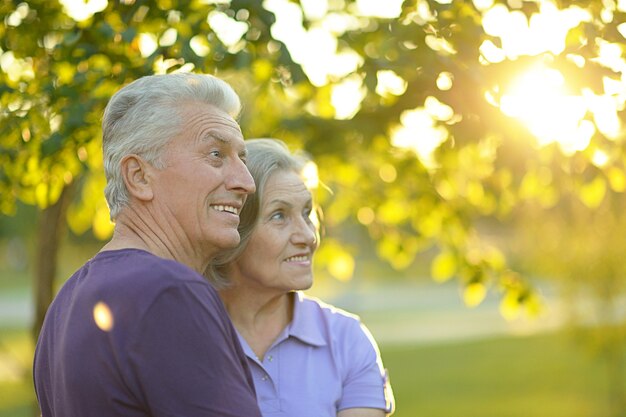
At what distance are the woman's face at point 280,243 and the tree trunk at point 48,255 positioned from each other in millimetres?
2063

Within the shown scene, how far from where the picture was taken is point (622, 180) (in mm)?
4246

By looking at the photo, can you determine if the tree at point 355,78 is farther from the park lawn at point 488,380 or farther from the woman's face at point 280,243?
the park lawn at point 488,380

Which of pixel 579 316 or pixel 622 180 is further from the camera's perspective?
pixel 579 316

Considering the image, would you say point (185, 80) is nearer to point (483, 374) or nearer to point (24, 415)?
point (24, 415)

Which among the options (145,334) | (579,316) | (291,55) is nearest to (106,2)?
(291,55)

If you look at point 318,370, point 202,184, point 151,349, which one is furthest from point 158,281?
point 318,370

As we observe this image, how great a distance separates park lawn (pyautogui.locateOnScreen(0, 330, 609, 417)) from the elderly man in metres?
9.44

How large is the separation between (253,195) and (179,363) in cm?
113

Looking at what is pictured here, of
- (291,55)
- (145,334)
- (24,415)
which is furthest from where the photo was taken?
(24,415)

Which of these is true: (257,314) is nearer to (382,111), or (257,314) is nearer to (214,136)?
(214,136)

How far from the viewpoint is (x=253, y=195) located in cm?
286

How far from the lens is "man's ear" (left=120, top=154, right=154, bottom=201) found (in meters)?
2.14

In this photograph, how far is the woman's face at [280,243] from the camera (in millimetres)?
2846

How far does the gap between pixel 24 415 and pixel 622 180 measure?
976 cm
